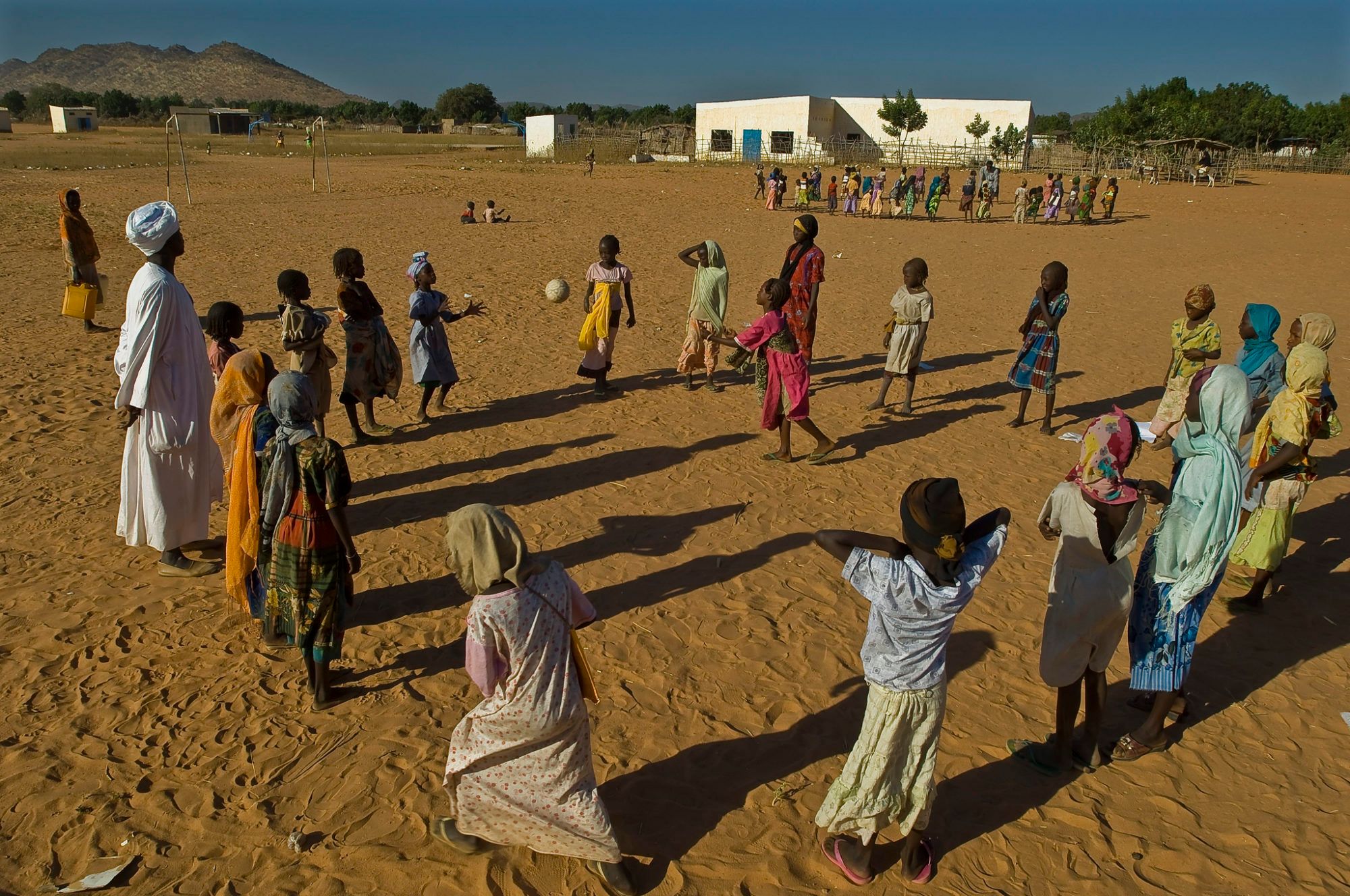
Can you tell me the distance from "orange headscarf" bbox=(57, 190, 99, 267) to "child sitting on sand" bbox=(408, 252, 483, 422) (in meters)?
5.73

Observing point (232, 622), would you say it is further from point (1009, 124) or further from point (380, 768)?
point (1009, 124)

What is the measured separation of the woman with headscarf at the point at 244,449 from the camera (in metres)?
4.47

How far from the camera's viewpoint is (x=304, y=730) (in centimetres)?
413

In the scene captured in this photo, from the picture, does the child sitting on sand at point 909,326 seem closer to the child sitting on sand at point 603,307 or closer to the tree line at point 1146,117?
the child sitting on sand at point 603,307

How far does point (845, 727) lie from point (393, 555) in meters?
3.15

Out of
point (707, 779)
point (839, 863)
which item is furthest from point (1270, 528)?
point (707, 779)

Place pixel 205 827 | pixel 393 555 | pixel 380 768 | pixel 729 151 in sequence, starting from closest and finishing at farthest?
1. pixel 205 827
2. pixel 380 768
3. pixel 393 555
4. pixel 729 151

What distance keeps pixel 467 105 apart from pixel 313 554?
10589 cm

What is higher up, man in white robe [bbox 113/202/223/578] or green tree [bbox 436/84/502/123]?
green tree [bbox 436/84/502/123]

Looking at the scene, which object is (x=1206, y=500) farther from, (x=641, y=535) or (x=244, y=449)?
(x=244, y=449)

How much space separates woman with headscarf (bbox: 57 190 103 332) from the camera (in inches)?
418

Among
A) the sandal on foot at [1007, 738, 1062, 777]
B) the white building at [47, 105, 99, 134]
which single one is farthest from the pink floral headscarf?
the white building at [47, 105, 99, 134]

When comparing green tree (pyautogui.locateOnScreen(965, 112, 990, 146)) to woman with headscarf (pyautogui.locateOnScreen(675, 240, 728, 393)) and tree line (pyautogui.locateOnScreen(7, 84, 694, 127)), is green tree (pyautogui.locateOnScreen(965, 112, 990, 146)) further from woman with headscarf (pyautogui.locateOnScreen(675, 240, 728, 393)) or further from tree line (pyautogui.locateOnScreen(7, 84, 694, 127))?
woman with headscarf (pyautogui.locateOnScreen(675, 240, 728, 393))

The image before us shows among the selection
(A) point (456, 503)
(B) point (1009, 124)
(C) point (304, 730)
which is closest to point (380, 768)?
(C) point (304, 730)
